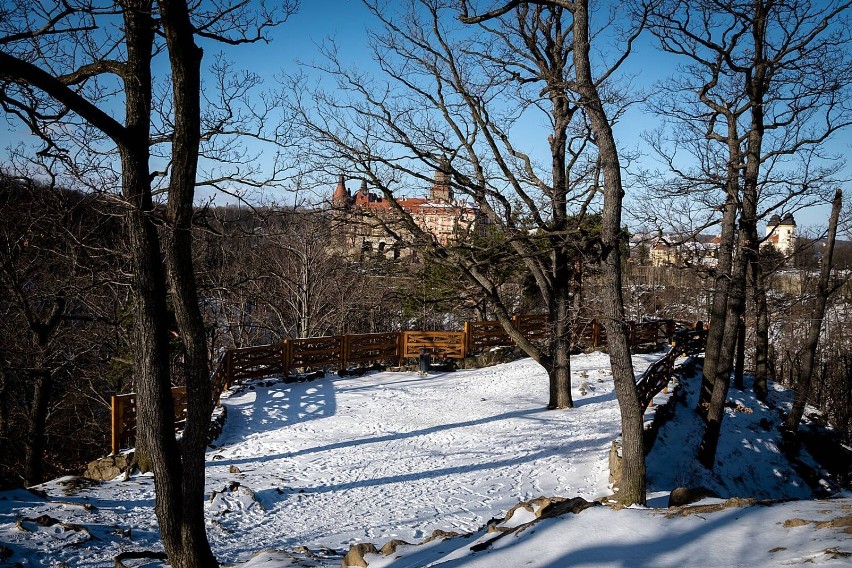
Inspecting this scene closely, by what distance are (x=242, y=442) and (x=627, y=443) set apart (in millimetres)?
7543

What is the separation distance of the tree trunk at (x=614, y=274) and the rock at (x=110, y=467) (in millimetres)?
7680

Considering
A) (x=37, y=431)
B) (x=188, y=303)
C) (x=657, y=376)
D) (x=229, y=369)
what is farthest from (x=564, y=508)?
(x=37, y=431)

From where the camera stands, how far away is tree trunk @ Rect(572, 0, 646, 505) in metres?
6.49

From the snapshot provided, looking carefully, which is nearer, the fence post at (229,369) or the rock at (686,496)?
the rock at (686,496)

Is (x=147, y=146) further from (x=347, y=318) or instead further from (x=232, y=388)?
(x=347, y=318)

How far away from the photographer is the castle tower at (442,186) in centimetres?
1147

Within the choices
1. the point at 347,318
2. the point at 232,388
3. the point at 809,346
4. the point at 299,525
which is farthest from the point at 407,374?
the point at 347,318

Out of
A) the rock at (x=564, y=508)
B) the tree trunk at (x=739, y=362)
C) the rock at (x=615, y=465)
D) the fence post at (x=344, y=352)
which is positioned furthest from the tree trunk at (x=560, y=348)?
the tree trunk at (x=739, y=362)

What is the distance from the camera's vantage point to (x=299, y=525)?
25.1 ft

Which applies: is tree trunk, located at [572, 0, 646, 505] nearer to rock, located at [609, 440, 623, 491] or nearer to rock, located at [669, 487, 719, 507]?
rock, located at [669, 487, 719, 507]

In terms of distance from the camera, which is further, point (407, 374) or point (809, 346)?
point (407, 374)

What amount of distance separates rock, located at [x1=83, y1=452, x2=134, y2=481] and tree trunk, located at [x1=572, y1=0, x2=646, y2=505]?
302 inches

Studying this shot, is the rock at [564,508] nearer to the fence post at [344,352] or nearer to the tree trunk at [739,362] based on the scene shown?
the fence post at [344,352]

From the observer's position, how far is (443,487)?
8969 millimetres
